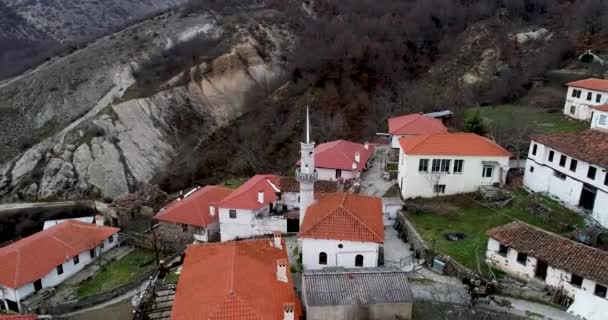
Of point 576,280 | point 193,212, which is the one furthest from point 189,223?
point 576,280

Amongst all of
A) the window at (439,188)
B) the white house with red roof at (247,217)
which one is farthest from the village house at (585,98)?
the white house with red roof at (247,217)

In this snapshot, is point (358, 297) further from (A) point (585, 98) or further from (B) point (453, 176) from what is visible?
(A) point (585, 98)

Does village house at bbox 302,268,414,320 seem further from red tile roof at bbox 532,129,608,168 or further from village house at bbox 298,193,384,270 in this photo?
red tile roof at bbox 532,129,608,168

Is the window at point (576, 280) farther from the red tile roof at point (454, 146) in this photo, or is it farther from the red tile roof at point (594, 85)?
the red tile roof at point (594, 85)

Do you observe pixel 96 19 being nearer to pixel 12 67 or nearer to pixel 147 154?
pixel 12 67

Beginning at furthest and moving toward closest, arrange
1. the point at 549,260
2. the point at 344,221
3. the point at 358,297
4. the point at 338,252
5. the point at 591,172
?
1. the point at 591,172
2. the point at 344,221
3. the point at 338,252
4. the point at 549,260
5. the point at 358,297
